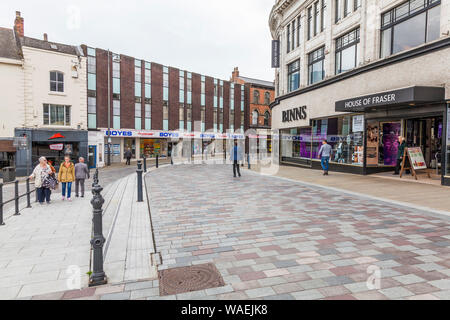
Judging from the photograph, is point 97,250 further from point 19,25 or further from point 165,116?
point 165,116

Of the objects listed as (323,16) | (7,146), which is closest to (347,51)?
(323,16)

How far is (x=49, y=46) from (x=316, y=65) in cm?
2328

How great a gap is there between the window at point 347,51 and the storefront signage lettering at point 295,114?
3.66m

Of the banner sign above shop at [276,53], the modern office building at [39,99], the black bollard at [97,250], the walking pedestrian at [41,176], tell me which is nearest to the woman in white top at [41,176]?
the walking pedestrian at [41,176]

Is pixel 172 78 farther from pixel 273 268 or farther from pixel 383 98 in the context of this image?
pixel 273 268

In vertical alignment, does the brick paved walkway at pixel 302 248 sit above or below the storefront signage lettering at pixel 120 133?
below

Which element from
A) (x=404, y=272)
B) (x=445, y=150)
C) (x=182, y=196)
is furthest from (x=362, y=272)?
(x=445, y=150)

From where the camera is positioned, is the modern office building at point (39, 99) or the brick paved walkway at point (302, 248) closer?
the brick paved walkway at point (302, 248)

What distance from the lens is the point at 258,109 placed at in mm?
52250

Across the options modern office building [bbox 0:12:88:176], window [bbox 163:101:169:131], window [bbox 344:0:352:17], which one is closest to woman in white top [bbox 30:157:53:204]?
modern office building [bbox 0:12:88:176]

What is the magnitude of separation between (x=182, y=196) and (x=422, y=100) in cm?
933

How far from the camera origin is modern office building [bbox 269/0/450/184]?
1122 centimetres

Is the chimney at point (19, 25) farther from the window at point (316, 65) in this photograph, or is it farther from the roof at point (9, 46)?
the window at point (316, 65)

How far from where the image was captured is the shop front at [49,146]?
77.5 feet
